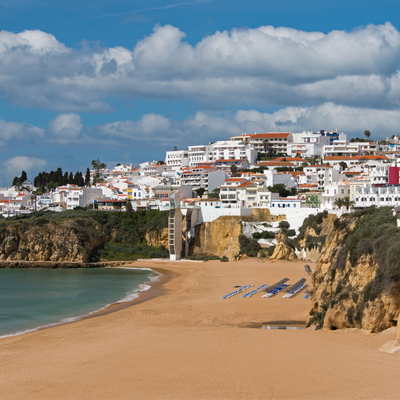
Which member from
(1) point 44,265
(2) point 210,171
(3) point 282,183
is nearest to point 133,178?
(2) point 210,171

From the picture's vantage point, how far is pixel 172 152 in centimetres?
11494

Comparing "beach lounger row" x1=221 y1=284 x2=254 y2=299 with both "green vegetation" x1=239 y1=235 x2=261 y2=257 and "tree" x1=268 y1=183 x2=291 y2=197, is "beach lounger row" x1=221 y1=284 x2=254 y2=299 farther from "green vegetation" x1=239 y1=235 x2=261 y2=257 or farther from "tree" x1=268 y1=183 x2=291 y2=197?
"tree" x1=268 y1=183 x2=291 y2=197

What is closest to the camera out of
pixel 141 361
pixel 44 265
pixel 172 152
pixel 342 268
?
pixel 141 361

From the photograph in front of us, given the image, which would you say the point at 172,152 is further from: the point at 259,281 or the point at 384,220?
the point at 384,220

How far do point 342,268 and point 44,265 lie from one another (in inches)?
1661

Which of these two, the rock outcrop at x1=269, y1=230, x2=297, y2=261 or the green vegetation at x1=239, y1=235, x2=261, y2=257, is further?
the green vegetation at x1=239, y1=235, x2=261, y2=257

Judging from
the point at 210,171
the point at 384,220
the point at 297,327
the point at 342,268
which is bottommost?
the point at 297,327

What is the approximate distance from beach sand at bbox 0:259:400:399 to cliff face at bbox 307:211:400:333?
79cm

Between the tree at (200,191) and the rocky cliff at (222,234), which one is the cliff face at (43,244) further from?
the tree at (200,191)

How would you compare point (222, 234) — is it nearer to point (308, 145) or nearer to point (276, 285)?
point (276, 285)

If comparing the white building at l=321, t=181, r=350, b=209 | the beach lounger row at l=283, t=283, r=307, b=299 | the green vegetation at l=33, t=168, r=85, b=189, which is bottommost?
the beach lounger row at l=283, t=283, r=307, b=299

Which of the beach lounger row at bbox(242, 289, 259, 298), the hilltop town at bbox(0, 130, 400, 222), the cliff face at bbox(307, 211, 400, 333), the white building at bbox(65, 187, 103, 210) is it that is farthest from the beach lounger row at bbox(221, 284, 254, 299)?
the white building at bbox(65, 187, 103, 210)

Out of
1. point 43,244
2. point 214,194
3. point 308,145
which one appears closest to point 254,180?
point 214,194

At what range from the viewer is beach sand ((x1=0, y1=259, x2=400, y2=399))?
1282 cm
